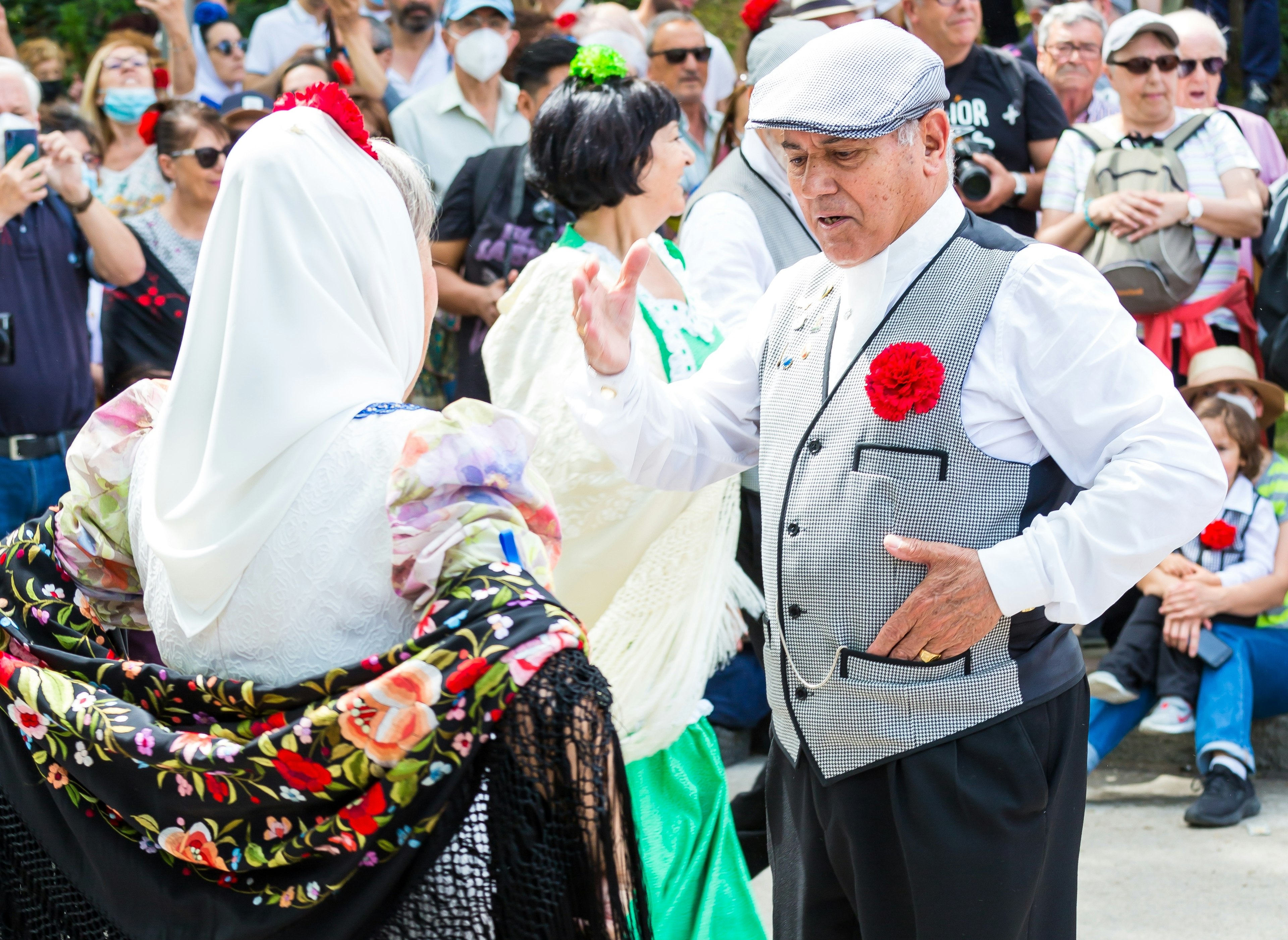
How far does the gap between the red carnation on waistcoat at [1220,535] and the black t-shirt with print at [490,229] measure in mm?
2316

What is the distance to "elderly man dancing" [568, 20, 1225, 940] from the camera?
6.56 ft

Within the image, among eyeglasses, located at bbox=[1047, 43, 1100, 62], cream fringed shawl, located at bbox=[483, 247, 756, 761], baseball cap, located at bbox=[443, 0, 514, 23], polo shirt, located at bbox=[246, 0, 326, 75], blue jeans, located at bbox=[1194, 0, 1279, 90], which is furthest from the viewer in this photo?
blue jeans, located at bbox=[1194, 0, 1279, 90]

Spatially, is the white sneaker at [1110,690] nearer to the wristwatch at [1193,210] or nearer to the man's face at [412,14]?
the wristwatch at [1193,210]

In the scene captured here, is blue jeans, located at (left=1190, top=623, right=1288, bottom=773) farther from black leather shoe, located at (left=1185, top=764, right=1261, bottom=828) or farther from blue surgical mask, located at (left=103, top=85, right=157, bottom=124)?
blue surgical mask, located at (left=103, top=85, right=157, bottom=124)

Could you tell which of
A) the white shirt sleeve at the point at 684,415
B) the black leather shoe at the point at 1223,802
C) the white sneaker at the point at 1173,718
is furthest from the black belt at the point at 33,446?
the black leather shoe at the point at 1223,802

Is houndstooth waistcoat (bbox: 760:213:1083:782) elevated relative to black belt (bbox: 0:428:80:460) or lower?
elevated

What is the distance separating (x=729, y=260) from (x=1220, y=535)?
185cm

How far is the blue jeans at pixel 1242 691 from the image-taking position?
4031mm

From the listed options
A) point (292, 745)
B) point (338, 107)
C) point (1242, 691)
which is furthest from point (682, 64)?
point (292, 745)

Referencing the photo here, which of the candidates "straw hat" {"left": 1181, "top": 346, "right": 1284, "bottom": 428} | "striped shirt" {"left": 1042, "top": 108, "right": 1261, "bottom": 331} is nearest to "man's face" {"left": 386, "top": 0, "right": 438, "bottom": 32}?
"striped shirt" {"left": 1042, "top": 108, "right": 1261, "bottom": 331}

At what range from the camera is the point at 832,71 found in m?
2.06

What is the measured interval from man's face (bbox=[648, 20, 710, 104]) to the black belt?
120 inches

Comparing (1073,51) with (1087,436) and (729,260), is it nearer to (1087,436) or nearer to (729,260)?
(729,260)

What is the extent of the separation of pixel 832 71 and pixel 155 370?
3.12 metres
